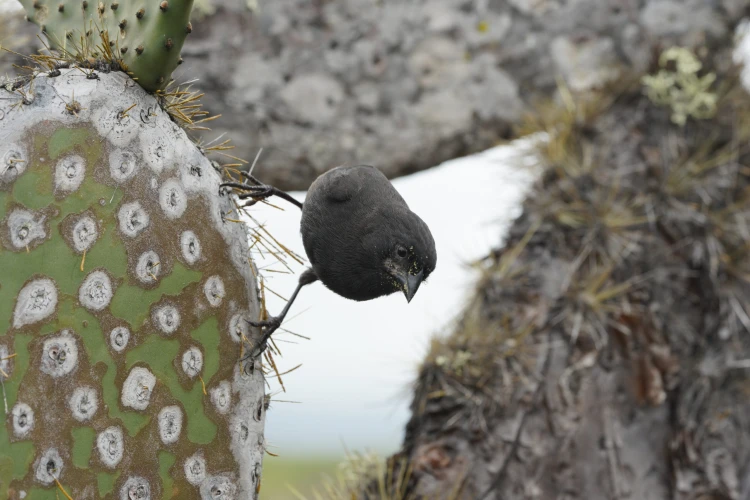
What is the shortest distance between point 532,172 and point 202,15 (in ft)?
5.45

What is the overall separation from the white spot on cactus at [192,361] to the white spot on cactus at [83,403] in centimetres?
18

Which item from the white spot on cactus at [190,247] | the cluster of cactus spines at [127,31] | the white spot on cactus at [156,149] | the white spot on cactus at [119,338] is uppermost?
the cluster of cactus spines at [127,31]

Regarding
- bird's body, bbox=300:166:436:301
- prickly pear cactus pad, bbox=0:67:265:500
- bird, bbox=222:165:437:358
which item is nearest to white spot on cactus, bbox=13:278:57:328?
prickly pear cactus pad, bbox=0:67:265:500

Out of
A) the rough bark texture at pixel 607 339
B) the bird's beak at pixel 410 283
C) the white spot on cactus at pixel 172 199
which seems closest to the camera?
the white spot on cactus at pixel 172 199

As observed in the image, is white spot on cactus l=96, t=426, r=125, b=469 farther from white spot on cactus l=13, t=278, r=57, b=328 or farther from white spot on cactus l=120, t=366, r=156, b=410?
white spot on cactus l=13, t=278, r=57, b=328

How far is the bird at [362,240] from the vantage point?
1950 mm

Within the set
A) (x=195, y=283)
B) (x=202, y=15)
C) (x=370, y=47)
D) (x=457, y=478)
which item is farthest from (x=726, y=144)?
(x=195, y=283)

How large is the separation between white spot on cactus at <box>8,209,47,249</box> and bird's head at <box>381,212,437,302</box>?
883 millimetres

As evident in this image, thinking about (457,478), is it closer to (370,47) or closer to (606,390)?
(606,390)

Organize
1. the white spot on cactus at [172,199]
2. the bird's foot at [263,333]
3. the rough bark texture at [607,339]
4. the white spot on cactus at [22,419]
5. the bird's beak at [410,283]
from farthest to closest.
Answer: the rough bark texture at [607,339] → the bird's beak at [410,283] → the bird's foot at [263,333] → the white spot on cactus at [172,199] → the white spot on cactus at [22,419]

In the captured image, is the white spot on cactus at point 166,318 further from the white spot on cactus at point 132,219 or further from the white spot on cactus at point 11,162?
the white spot on cactus at point 11,162

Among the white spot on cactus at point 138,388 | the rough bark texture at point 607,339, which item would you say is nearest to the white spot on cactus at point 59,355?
the white spot on cactus at point 138,388

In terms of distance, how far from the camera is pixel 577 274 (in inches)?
127

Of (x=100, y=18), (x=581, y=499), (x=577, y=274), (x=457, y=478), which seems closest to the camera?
(x=100, y=18)
